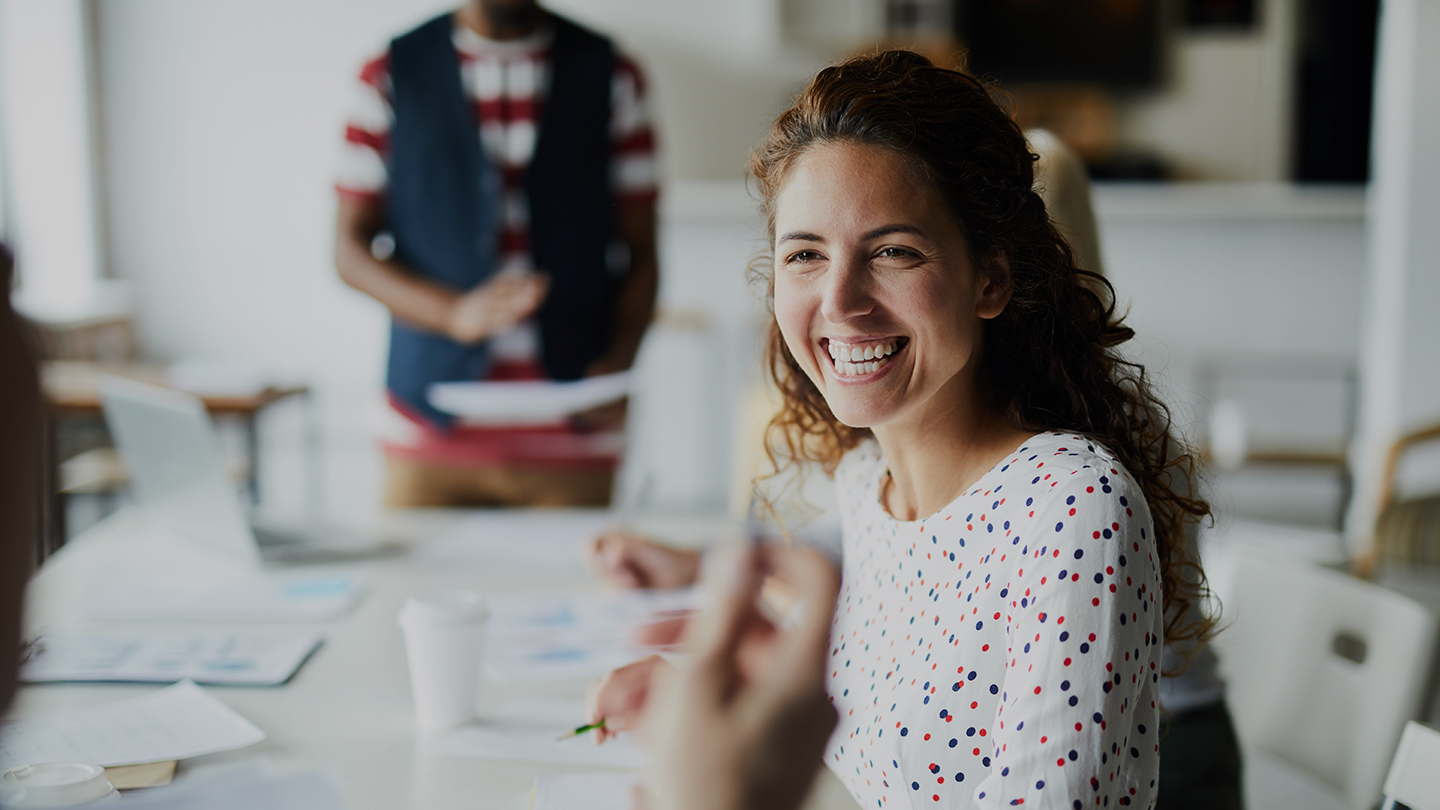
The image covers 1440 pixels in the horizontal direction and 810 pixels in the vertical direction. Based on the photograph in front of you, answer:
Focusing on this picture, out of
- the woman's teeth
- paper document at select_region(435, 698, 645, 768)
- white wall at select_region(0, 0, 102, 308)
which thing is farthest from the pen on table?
white wall at select_region(0, 0, 102, 308)

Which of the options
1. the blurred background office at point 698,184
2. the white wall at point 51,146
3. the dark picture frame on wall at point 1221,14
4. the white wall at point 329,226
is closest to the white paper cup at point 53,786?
the blurred background office at point 698,184

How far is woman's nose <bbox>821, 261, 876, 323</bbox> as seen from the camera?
3.11ft

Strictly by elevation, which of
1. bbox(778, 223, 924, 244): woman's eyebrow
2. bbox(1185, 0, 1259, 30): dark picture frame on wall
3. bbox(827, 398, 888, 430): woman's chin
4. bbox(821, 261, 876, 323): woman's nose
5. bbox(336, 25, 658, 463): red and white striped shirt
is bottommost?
bbox(827, 398, 888, 430): woman's chin

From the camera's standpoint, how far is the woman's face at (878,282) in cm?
94

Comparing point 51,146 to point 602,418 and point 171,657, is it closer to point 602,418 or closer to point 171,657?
point 602,418

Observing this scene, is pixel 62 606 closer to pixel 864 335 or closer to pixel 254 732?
pixel 254 732

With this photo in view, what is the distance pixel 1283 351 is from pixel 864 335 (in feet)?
13.9

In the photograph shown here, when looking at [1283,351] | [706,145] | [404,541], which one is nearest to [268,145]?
[706,145]

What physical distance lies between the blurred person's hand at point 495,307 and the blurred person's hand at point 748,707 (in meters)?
1.41

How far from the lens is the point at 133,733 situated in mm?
1062

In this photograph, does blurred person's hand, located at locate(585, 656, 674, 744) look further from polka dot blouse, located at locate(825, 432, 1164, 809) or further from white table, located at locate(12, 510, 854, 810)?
polka dot blouse, located at locate(825, 432, 1164, 809)

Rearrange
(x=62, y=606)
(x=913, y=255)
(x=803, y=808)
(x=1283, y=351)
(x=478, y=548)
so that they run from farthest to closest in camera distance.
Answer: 1. (x=1283, y=351)
2. (x=478, y=548)
3. (x=62, y=606)
4. (x=913, y=255)
5. (x=803, y=808)

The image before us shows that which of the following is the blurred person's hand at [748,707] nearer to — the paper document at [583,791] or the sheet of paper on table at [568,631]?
the paper document at [583,791]

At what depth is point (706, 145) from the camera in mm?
4738
